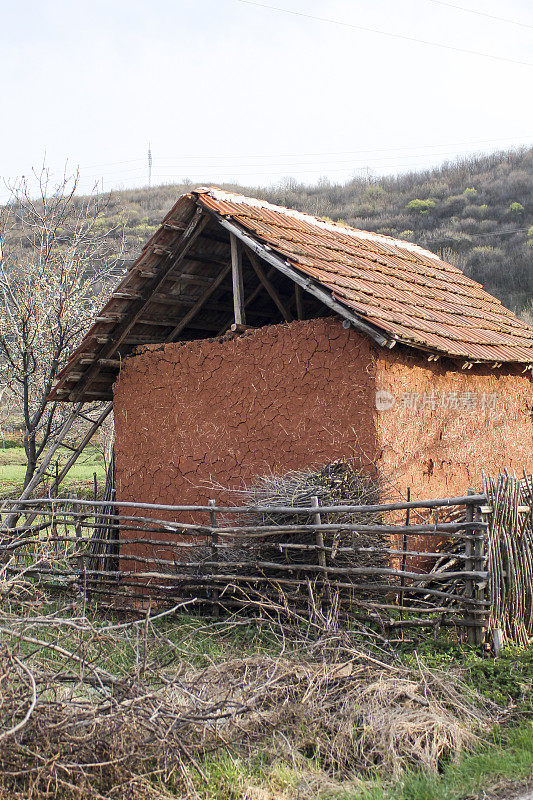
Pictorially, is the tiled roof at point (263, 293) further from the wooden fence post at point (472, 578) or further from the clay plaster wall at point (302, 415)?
the wooden fence post at point (472, 578)

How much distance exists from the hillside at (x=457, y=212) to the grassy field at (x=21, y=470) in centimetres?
856

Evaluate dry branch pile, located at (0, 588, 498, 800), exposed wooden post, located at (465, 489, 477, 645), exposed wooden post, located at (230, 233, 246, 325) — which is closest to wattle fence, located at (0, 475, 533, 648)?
exposed wooden post, located at (465, 489, 477, 645)

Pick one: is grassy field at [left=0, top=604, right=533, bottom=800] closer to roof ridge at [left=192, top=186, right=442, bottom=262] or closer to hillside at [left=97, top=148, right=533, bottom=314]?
roof ridge at [left=192, top=186, right=442, bottom=262]

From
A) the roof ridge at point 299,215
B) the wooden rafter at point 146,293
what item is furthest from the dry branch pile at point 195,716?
the roof ridge at point 299,215

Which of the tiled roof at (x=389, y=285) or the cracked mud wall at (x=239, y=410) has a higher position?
the tiled roof at (x=389, y=285)

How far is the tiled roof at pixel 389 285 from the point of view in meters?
7.21

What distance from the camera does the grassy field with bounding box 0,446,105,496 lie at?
20641 mm

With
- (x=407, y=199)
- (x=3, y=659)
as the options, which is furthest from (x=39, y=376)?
(x=407, y=199)

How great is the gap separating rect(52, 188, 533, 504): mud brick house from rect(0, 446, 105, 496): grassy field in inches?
330

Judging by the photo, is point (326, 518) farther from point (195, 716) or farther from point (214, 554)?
point (195, 716)

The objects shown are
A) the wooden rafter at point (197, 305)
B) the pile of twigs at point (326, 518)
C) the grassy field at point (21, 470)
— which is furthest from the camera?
the grassy field at point (21, 470)

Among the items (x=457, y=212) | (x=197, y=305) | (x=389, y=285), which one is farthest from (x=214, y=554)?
(x=457, y=212)

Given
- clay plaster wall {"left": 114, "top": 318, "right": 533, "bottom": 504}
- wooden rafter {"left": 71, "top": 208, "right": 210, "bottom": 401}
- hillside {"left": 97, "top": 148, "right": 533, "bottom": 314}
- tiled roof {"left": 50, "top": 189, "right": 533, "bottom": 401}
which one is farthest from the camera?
hillside {"left": 97, "top": 148, "right": 533, "bottom": 314}

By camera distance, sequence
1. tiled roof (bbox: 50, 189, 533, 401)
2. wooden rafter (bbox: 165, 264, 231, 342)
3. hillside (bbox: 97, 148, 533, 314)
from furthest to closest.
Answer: hillside (bbox: 97, 148, 533, 314) → wooden rafter (bbox: 165, 264, 231, 342) → tiled roof (bbox: 50, 189, 533, 401)
